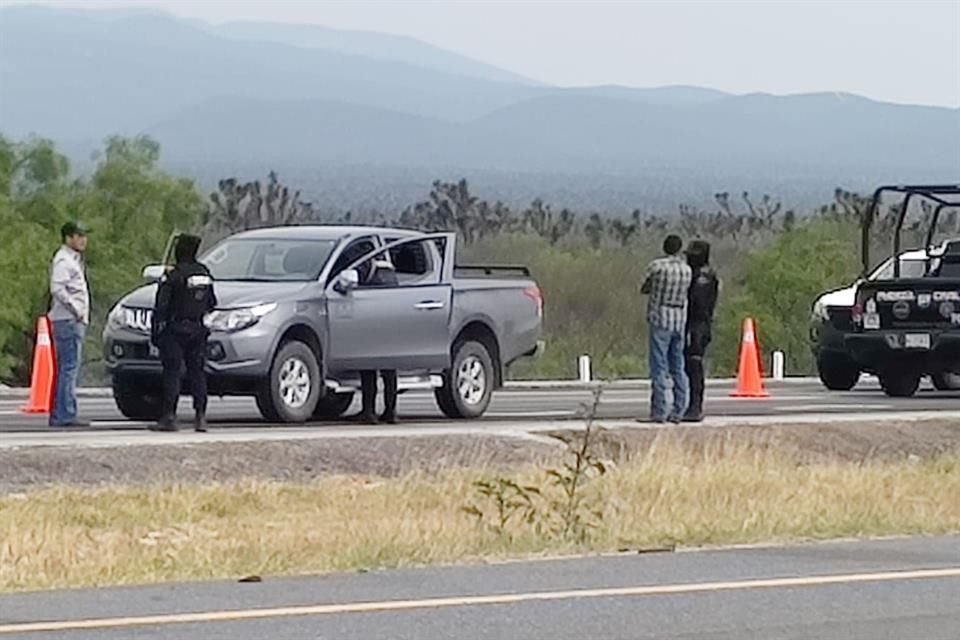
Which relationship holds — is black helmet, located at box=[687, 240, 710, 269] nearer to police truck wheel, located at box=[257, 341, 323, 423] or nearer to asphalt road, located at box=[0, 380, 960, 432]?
asphalt road, located at box=[0, 380, 960, 432]

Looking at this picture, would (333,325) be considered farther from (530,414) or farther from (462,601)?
(462,601)

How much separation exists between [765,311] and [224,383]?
54292 millimetres

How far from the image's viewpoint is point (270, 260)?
22.3 m

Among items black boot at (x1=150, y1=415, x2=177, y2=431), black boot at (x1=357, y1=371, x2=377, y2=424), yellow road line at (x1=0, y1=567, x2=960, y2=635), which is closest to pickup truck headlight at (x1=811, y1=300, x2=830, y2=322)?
black boot at (x1=357, y1=371, x2=377, y2=424)

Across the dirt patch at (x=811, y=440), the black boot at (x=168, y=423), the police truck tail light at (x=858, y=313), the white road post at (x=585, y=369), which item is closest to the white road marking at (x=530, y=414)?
the dirt patch at (x=811, y=440)

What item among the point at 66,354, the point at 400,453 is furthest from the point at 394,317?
the point at 66,354

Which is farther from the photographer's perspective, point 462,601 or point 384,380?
point 384,380

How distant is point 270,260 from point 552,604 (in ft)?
35.6

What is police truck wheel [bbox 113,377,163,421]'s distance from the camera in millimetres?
21688

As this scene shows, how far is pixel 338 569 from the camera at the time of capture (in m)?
13.3

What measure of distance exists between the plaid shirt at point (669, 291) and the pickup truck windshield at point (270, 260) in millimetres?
2885

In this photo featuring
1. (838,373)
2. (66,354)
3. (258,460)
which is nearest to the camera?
(258,460)

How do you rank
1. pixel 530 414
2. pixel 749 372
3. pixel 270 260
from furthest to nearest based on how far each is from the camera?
1. pixel 749 372
2. pixel 530 414
3. pixel 270 260

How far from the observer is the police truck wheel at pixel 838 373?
3019cm
